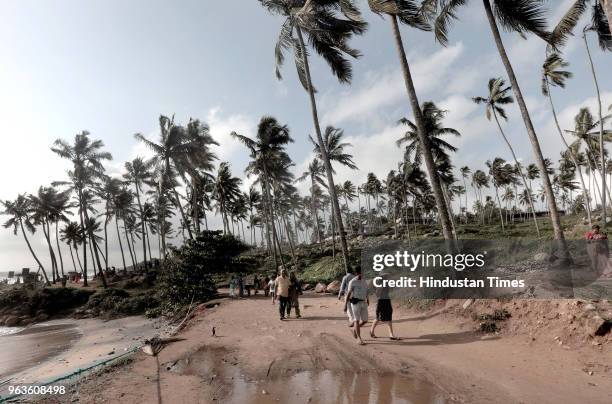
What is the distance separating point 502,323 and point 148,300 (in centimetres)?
2169

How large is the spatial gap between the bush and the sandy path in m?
9.26

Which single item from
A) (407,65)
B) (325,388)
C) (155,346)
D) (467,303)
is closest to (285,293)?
(155,346)

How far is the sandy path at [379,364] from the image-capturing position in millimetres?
5445

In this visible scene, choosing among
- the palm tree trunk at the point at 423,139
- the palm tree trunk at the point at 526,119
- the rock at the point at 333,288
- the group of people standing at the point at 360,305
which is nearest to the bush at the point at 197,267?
the rock at the point at 333,288

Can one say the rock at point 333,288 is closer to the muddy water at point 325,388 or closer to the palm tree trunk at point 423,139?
the palm tree trunk at point 423,139

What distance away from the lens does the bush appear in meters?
19.2

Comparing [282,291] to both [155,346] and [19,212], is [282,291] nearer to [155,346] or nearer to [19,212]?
[155,346]

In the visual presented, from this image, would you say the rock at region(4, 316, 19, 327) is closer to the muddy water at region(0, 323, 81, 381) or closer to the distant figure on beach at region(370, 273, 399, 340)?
the muddy water at region(0, 323, 81, 381)

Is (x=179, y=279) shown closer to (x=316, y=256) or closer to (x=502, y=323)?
(x=502, y=323)

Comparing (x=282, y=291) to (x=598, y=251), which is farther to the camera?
(x=282, y=291)

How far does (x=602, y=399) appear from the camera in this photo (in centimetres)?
488

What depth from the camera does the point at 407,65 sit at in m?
12.2

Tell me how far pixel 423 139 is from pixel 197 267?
47.2 feet

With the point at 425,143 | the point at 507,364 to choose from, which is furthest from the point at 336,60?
the point at 507,364
